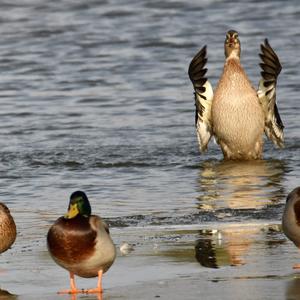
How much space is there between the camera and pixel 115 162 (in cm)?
1348

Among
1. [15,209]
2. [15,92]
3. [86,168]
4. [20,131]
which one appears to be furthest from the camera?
[15,92]

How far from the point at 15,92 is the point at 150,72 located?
2.28 meters

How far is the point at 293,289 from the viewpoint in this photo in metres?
7.71

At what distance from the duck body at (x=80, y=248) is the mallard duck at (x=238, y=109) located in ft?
20.3

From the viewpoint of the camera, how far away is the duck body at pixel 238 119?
14188mm

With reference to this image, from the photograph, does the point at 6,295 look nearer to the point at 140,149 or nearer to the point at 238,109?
the point at 140,149

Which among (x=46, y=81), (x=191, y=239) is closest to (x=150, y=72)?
(x=46, y=81)

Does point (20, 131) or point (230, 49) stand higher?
point (230, 49)

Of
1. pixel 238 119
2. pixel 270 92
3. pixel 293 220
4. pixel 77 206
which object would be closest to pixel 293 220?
pixel 293 220

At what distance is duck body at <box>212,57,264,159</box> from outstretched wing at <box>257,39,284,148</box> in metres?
0.10

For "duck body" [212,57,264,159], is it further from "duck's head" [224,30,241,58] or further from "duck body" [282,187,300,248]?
"duck body" [282,187,300,248]

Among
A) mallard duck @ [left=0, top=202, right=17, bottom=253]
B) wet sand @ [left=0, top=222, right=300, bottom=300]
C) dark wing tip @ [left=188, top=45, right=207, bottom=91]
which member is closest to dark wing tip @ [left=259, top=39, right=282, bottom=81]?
dark wing tip @ [left=188, top=45, right=207, bottom=91]

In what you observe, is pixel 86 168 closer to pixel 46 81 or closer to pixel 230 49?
pixel 230 49

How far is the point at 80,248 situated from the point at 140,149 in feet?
20.7
